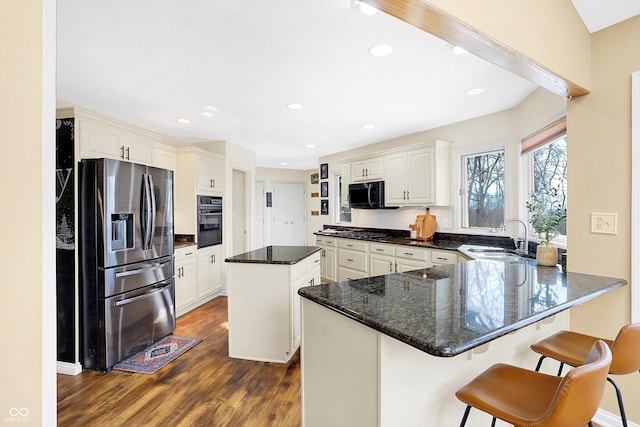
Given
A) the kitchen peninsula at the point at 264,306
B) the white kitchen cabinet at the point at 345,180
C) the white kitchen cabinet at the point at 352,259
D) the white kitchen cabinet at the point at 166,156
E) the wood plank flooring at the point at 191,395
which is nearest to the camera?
the wood plank flooring at the point at 191,395

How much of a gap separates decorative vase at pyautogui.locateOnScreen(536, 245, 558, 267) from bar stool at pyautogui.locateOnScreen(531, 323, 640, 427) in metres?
0.59

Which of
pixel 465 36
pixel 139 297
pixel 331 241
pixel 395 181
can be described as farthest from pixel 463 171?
pixel 139 297

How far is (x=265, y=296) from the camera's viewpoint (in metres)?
2.63

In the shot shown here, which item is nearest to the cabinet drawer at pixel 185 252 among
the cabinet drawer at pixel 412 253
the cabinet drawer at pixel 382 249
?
the cabinet drawer at pixel 382 249

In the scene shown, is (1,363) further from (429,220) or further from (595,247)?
(429,220)

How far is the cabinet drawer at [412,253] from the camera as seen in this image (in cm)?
365

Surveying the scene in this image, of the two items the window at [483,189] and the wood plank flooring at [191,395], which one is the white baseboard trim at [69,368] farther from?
the window at [483,189]

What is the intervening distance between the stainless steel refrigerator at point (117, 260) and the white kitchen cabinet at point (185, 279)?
70 centimetres

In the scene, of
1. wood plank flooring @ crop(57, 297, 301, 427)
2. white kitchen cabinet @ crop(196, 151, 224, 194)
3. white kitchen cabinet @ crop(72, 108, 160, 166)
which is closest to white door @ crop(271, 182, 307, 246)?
white kitchen cabinet @ crop(196, 151, 224, 194)

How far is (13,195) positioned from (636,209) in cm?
254

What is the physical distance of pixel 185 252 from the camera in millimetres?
3852

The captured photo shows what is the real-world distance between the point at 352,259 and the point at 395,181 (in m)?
1.34

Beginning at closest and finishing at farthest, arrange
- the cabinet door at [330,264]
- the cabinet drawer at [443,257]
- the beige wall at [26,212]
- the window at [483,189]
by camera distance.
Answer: the beige wall at [26,212], the cabinet drawer at [443,257], the window at [483,189], the cabinet door at [330,264]

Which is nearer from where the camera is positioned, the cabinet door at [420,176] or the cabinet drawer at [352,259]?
the cabinet door at [420,176]
